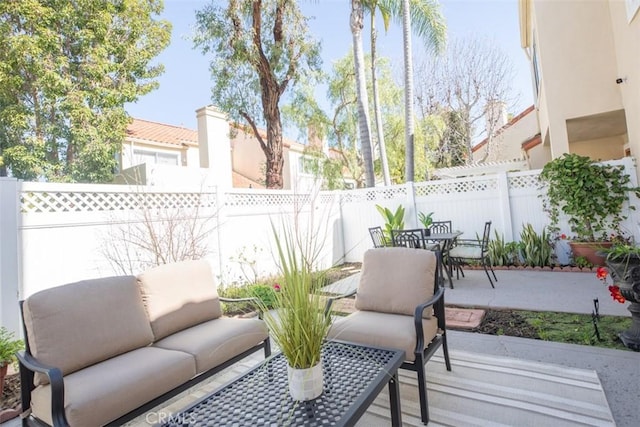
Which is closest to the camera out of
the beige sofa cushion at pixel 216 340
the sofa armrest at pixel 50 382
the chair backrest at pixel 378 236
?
the sofa armrest at pixel 50 382

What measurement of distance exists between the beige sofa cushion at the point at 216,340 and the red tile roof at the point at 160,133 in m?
10.7

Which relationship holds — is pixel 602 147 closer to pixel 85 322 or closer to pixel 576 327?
pixel 576 327

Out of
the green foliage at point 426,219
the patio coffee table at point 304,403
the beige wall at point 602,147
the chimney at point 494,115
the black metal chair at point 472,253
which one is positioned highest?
the chimney at point 494,115

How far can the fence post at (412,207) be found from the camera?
8422mm

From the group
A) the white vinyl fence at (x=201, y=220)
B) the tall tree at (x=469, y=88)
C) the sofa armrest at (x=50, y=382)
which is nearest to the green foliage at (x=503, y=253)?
the white vinyl fence at (x=201, y=220)

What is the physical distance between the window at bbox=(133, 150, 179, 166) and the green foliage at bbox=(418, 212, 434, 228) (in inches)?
371

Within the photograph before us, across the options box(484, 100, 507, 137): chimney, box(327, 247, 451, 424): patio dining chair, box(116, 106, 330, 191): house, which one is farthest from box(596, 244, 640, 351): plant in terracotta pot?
box(484, 100, 507, 137): chimney

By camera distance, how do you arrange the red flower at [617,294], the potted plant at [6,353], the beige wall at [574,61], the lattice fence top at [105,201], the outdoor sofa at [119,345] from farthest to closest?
the beige wall at [574,61] → the lattice fence top at [105,201] → the red flower at [617,294] → the potted plant at [6,353] → the outdoor sofa at [119,345]

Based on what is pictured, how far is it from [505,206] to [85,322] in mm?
7832

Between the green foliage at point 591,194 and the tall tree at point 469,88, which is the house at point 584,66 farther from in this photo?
the tall tree at point 469,88

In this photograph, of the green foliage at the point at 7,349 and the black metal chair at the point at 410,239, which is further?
the black metal chair at the point at 410,239

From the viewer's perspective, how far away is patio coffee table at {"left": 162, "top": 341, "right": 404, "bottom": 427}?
167 cm

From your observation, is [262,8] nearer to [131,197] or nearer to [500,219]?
[131,197]

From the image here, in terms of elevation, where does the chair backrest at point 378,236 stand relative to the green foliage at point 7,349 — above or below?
above
